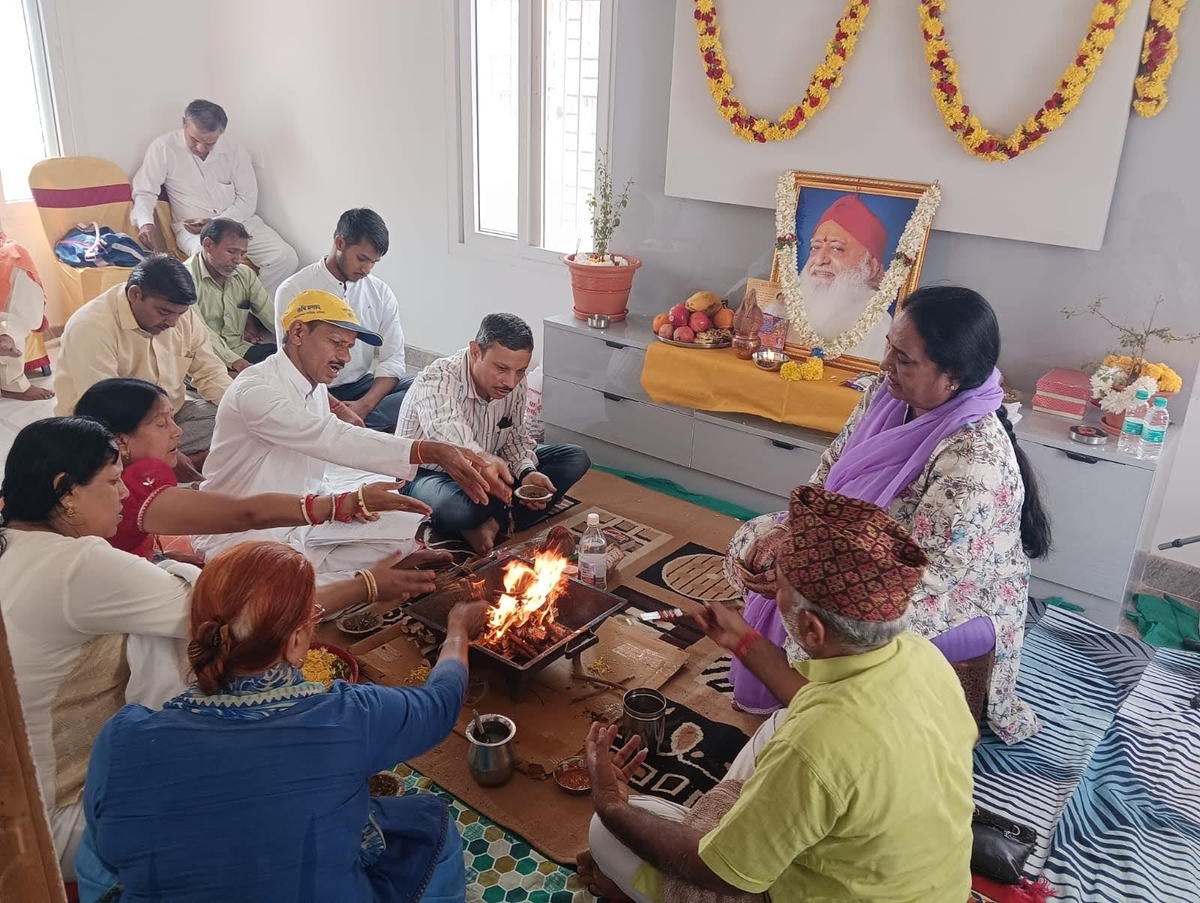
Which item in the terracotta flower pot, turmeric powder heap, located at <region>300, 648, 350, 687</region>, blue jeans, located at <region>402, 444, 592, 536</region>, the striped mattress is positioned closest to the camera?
the striped mattress

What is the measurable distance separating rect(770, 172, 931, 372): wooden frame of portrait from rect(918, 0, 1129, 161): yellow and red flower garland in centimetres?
35

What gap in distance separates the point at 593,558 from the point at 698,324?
2.05 meters

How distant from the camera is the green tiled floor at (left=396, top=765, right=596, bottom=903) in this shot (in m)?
2.82

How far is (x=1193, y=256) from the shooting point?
450 cm

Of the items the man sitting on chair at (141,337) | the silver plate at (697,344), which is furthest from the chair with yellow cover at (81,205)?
the silver plate at (697,344)

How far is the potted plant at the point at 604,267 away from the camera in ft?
19.6

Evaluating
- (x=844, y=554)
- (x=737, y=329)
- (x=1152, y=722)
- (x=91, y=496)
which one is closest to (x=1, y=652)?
(x=844, y=554)

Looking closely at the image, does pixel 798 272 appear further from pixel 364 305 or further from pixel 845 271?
Answer: pixel 364 305

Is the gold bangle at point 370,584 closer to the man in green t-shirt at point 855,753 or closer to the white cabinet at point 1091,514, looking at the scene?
the man in green t-shirt at point 855,753

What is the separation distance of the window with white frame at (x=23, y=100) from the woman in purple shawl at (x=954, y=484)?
304 inches

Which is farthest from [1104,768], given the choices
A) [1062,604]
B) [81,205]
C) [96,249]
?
[81,205]

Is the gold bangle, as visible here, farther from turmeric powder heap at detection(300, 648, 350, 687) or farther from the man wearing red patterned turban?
the man wearing red patterned turban

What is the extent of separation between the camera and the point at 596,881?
2.73 metres

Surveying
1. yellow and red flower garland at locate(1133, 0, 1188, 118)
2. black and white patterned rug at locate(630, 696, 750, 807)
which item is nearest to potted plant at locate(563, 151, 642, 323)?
yellow and red flower garland at locate(1133, 0, 1188, 118)
